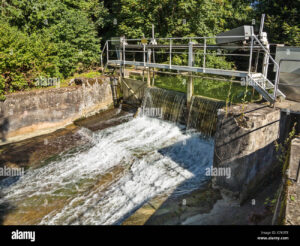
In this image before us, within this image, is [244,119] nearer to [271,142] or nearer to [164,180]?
[271,142]

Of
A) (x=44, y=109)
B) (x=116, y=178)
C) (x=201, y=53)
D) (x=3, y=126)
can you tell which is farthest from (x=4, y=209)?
(x=201, y=53)

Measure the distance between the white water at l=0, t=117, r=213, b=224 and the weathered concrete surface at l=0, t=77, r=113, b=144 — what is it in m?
2.63

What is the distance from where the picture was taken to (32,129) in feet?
36.4

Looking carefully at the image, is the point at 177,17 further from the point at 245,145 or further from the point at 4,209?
the point at 4,209

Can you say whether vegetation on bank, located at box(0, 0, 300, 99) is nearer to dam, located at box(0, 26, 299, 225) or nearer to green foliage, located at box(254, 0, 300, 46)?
green foliage, located at box(254, 0, 300, 46)

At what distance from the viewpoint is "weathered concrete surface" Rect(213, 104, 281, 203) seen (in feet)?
17.4

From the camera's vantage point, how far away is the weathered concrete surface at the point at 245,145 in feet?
17.4

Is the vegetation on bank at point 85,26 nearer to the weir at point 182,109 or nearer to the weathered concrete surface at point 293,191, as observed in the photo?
the weir at point 182,109

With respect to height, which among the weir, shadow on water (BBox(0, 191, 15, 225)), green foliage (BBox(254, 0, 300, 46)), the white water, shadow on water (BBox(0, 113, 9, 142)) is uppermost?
green foliage (BBox(254, 0, 300, 46))

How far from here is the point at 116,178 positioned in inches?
301

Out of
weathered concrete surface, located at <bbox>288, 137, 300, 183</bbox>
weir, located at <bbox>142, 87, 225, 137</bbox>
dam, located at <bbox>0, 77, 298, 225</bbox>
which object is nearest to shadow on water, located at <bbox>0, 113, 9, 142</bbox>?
dam, located at <bbox>0, 77, 298, 225</bbox>

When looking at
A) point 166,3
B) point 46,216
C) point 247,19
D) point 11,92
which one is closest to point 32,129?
point 11,92

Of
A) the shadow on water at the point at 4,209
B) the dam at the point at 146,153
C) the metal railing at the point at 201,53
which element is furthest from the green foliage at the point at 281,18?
the shadow on water at the point at 4,209

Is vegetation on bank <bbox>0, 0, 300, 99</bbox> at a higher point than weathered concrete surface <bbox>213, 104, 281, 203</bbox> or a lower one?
higher
